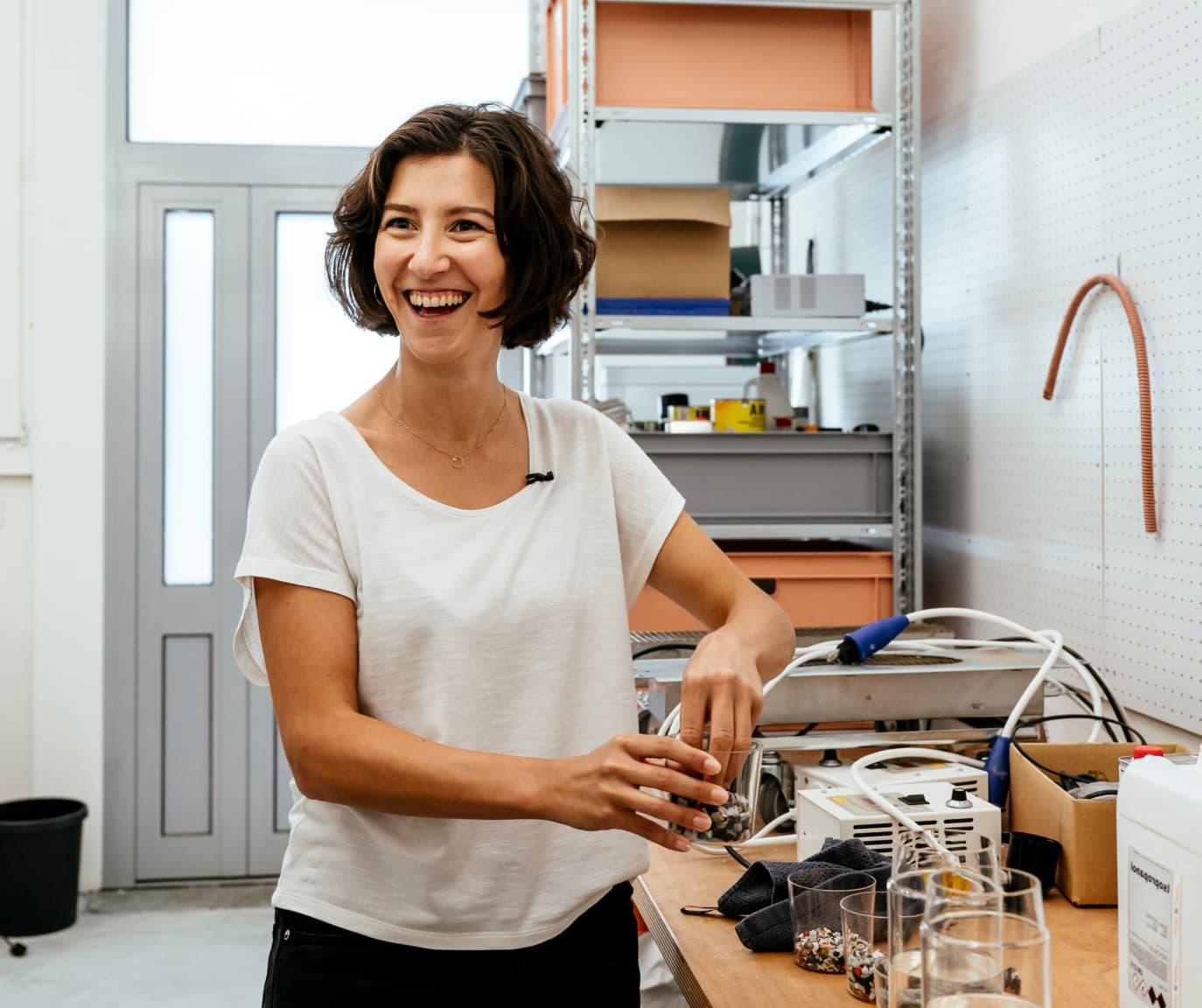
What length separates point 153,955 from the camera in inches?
135

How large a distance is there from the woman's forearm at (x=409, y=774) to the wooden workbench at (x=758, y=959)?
301 mm

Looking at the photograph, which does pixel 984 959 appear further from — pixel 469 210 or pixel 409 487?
pixel 469 210

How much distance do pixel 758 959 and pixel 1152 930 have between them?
0.46 meters

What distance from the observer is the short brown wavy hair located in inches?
49.8

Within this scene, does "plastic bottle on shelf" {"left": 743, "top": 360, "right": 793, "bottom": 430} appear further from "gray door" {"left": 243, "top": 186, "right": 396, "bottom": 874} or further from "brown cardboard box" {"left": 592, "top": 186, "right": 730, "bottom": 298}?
"gray door" {"left": 243, "top": 186, "right": 396, "bottom": 874}

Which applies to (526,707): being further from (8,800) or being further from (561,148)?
(8,800)

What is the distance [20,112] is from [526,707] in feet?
11.0

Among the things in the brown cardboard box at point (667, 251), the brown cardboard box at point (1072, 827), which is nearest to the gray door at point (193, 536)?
the brown cardboard box at point (667, 251)

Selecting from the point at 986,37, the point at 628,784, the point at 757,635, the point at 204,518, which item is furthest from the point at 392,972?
the point at 204,518

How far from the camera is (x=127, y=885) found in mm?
3916

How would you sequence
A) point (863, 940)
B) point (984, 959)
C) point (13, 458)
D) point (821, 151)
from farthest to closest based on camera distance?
1. point (13, 458)
2. point (821, 151)
3. point (863, 940)
4. point (984, 959)

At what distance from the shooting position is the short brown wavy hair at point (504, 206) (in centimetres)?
127

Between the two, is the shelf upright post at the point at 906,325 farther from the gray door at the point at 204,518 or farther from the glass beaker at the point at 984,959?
the gray door at the point at 204,518

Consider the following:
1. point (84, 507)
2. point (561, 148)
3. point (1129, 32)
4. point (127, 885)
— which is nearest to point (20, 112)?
point (84, 507)
